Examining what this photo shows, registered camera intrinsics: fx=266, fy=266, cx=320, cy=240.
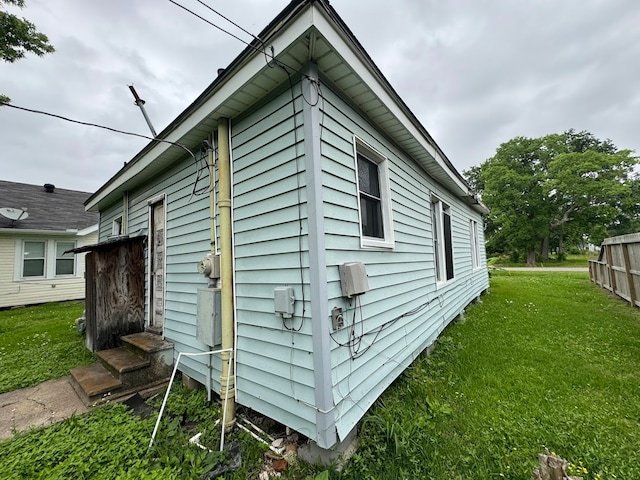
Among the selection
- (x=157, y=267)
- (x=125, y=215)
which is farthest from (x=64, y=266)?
(x=157, y=267)

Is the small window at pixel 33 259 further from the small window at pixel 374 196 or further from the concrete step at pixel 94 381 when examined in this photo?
the small window at pixel 374 196

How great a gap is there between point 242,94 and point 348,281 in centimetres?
194

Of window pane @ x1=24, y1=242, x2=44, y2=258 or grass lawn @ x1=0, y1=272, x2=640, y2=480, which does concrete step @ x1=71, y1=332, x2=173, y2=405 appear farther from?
window pane @ x1=24, y1=242, x2=44, y2=258

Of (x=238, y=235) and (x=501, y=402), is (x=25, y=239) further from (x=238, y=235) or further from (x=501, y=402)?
(x=501, y=402)

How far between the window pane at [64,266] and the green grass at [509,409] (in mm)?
13238

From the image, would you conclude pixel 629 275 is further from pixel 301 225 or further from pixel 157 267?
pixel 157 267

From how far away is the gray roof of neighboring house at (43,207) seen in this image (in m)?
10.1

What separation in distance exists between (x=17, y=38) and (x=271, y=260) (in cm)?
1001

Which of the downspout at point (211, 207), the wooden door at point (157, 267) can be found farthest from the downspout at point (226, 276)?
the wooden door at point (157, 267)

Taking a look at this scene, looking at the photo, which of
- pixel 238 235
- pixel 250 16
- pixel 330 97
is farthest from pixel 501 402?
pixel 250 16

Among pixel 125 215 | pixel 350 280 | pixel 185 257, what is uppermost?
pixel 125 215

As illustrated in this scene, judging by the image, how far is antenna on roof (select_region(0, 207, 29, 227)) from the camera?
9.12 metres

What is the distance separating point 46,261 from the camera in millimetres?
10172

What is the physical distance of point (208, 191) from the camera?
10.6ft
